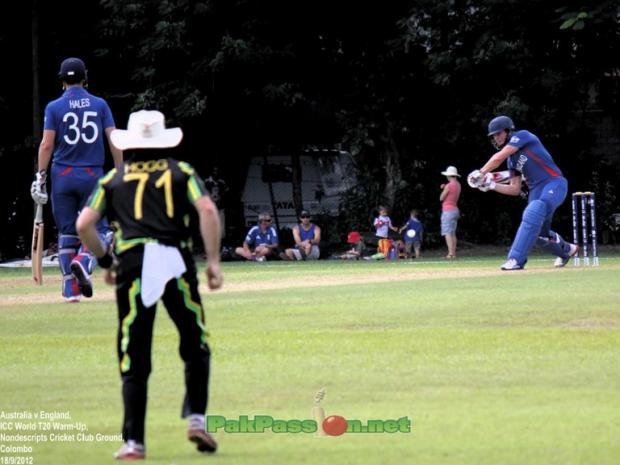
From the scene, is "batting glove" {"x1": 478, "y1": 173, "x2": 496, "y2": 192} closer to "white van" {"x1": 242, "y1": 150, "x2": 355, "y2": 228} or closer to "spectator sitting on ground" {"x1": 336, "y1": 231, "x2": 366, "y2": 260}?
"spectator sitting on ground" {"x1": 336, "y1": 231, "x2": 366, "y2": 260}

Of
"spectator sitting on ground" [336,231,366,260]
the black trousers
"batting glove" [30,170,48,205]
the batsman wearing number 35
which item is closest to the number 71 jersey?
the batsman wearing number 35

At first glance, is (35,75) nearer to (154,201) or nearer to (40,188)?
(40,188)

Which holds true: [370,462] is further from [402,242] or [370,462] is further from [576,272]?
[402,242]

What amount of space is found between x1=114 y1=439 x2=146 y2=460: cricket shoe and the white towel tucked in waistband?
74 centimetres

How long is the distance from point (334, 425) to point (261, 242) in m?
25.5

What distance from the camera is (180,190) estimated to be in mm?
8742

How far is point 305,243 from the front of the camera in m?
35.3

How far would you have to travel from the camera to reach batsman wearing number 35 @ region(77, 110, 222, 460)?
856 cm

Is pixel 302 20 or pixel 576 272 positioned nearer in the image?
pixel 576 272

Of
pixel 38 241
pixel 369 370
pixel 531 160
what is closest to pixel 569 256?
pixel 531 160

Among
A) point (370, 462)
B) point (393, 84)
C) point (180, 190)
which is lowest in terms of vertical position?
point (370, 462)

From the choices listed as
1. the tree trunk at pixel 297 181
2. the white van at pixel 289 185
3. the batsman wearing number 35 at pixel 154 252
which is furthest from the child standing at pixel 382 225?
the batsman wearing number 35 at pixel 154 252

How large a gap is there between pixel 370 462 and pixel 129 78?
33190mm

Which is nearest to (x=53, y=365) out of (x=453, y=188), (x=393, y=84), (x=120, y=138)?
(x=120, y=138)
